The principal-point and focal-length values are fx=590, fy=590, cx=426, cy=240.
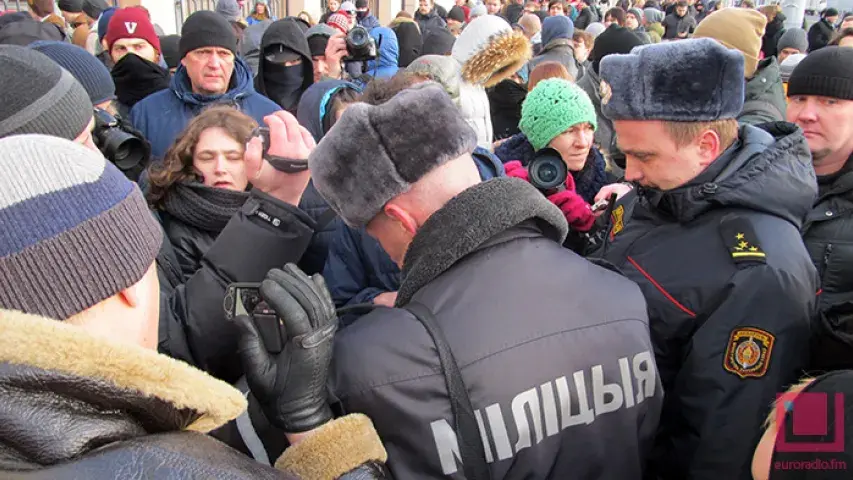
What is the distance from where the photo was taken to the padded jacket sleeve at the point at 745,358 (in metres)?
1.51

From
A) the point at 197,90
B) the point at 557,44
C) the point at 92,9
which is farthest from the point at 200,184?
the point at 92,9

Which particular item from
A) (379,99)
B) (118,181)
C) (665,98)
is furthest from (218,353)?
(665,98)

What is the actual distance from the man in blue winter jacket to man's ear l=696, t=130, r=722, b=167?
239 centimetres

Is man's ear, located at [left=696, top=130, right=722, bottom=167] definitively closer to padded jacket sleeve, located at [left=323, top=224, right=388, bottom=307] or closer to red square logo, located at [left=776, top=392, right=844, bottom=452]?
red square logo, located at [left=776, top=392, right=844, bottom=452]

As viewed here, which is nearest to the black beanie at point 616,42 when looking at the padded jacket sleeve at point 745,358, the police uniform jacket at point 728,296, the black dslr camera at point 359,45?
the black dslr camera at point 359,45

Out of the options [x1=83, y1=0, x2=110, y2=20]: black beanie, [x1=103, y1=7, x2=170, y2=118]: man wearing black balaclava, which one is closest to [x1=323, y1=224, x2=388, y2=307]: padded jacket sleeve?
[x1=103, y1=7, x2=170, y2=118]: man wearing black balaclava

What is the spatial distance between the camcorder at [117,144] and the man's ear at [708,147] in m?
2.03

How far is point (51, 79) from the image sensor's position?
170 centimetres

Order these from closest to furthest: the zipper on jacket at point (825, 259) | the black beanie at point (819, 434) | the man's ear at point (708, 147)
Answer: the black beanie at point (819, 434), the man's ear at point (708, 147), the zipper on jacket at point (825, 259)

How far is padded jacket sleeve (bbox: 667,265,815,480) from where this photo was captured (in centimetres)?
151

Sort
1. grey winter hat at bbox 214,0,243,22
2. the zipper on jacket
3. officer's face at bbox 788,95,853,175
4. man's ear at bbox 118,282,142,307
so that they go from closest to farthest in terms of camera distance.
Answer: man's ear at bbox 118,282,142,307 → the zipper on jacket → officer's face at bbox 788,95,853,175 → grey winter hat at bbox 214,0,243,22

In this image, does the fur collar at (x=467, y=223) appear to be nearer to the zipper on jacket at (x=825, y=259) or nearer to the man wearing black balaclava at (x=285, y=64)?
the zipper on jacket at (x=825, y=259)

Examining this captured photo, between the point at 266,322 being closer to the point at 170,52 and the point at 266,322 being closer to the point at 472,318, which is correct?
the point at 472,318

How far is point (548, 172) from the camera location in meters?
2.63
